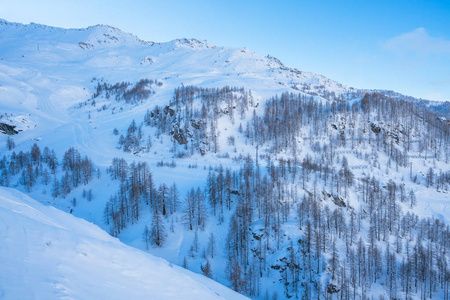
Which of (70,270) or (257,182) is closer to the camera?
(70,270)

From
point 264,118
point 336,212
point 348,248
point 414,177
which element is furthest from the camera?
point 264,118

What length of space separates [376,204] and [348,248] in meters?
30.8

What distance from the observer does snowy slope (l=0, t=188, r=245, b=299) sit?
8835mm

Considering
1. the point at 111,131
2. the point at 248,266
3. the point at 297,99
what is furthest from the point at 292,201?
the point at 297,99

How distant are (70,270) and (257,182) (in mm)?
66177

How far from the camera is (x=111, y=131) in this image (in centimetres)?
12200

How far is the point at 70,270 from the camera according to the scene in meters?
10.9

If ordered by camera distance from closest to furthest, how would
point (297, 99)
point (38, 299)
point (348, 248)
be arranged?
point (38, 299), point (348, 248), point (297, 99)

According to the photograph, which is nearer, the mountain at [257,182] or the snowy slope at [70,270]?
the snowy slope at [70,270]

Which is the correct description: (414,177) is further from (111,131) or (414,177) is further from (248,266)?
(111,131)

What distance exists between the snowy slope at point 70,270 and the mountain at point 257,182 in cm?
76

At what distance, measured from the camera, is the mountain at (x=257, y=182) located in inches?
2138

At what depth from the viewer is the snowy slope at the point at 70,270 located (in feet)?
29.0

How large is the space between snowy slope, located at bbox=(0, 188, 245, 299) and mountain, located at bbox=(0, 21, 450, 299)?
76cm
